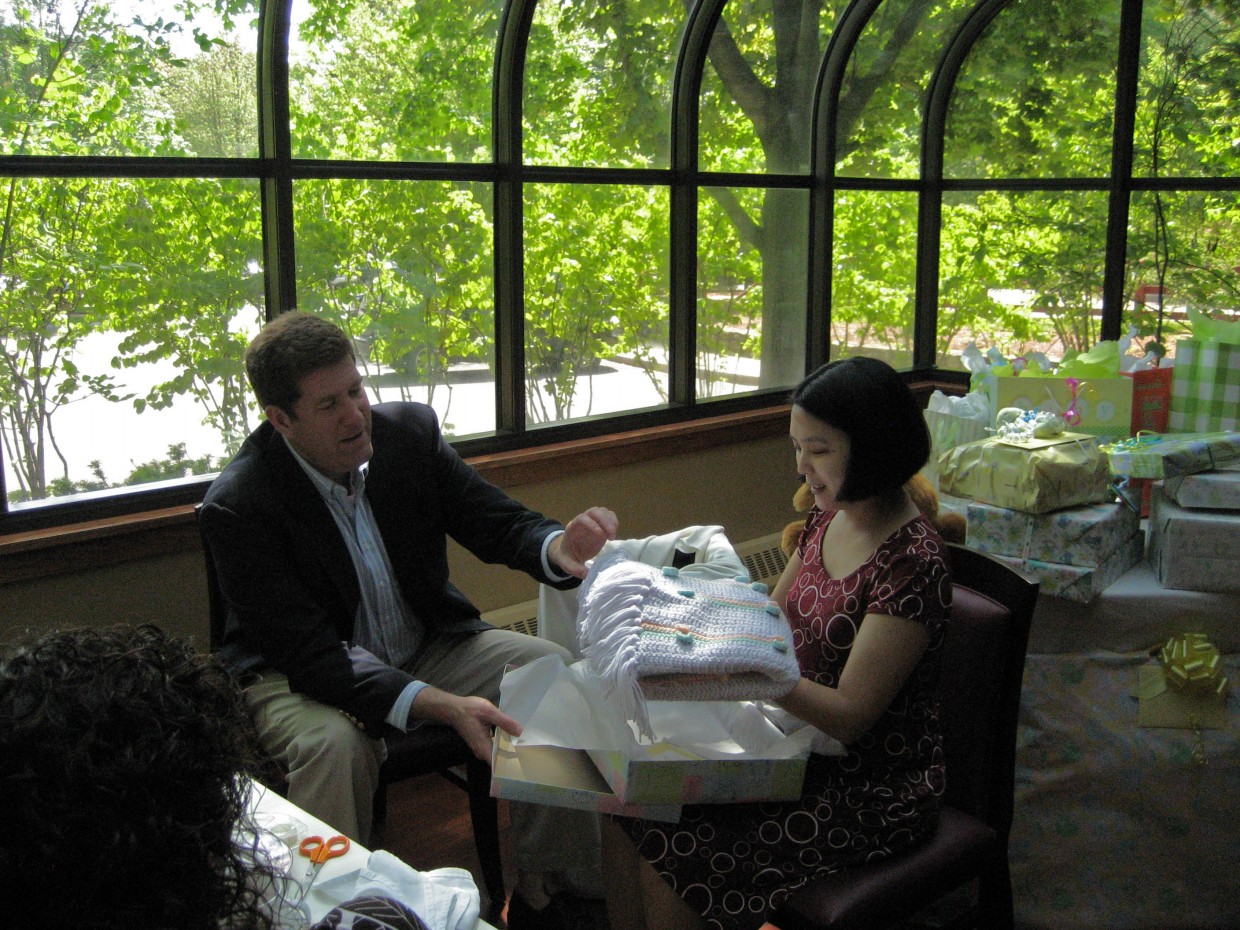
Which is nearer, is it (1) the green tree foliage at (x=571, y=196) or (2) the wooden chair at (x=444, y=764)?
A: (2) the wooden chair at (x=444, y=764)

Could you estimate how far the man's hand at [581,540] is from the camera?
2107mm

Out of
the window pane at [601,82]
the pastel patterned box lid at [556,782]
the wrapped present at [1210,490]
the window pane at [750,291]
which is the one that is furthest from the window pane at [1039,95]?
the pastel patterned box lid at [556,782]

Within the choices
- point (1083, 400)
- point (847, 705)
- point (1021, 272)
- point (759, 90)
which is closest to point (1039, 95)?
point (1021, 272)

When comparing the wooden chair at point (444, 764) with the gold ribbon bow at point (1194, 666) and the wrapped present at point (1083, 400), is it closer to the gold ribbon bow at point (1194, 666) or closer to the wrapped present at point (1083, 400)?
the gold ribbon bow at point (1194, 666)

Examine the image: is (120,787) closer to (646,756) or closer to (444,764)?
(646,756)

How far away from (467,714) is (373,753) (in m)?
0.27

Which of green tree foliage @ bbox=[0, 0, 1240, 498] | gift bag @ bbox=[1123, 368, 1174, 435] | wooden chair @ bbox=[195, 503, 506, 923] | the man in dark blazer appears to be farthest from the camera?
gift bag @ bbox=[1123, 368, 1174, 435]

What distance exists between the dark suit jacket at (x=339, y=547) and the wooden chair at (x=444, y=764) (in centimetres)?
7

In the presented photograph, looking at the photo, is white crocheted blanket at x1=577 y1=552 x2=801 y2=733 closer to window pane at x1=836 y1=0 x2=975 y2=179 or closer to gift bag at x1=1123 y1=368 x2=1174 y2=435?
gift bag at x1=1123 y1=368 x2=1174 y2=435

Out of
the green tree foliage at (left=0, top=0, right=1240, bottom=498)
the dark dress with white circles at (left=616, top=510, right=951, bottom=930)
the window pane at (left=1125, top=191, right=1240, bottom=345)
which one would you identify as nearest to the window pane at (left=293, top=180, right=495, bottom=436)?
the green tree foliage at (left=0, top=0, right=1240, bottom=498)

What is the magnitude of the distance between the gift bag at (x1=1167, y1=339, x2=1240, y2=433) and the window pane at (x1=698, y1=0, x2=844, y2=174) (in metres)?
1.77

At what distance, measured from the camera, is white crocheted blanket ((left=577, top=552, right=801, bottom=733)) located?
1.47 metres

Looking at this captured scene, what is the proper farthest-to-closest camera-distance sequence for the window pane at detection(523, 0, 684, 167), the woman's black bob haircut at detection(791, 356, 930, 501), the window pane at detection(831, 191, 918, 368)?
the window pane at detection(831, 191, 918, 368), the window pane at detection(523, 0, 684, 167), the woman's black bob haircut at detection(791, 356, 930, 501)

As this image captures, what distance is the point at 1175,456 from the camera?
91.8 inches
